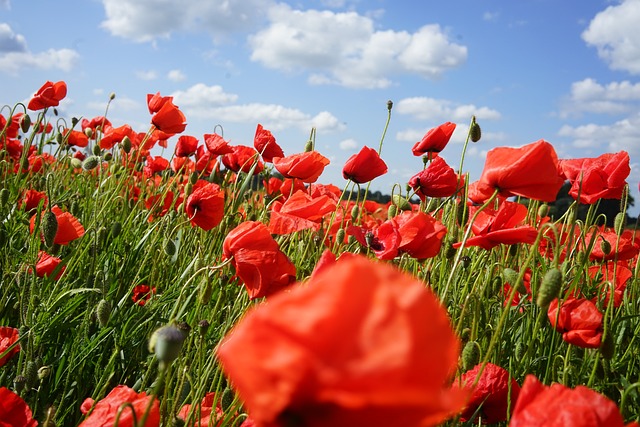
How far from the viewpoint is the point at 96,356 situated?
192cm

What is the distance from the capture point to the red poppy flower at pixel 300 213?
1.99 meters

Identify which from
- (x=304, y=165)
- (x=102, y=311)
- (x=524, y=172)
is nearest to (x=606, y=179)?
(x=524, y=172)

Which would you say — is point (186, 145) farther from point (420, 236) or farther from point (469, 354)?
point (469, 354)

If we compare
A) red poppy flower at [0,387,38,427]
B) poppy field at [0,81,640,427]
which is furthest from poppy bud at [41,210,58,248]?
red poppy flower at [0,387,38,427]

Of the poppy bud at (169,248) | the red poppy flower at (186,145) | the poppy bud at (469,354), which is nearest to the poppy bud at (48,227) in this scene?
the poppy bud at (169,248)

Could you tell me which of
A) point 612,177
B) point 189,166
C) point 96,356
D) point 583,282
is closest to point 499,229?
point 612,177

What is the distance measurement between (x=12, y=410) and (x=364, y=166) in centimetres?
164

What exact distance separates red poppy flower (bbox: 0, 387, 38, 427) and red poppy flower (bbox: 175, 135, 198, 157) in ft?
9.26

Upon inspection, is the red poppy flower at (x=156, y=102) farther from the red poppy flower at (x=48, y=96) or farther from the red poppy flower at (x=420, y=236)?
the red poppy flower at (x=420, y=236)

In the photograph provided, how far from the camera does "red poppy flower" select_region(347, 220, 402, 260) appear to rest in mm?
1737

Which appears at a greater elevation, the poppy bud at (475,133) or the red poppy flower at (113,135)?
the poppy bud at (475,133)

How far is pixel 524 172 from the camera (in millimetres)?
1455

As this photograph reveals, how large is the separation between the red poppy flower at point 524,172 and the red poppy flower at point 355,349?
3.61 ft

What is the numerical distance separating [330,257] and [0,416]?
62 cm
